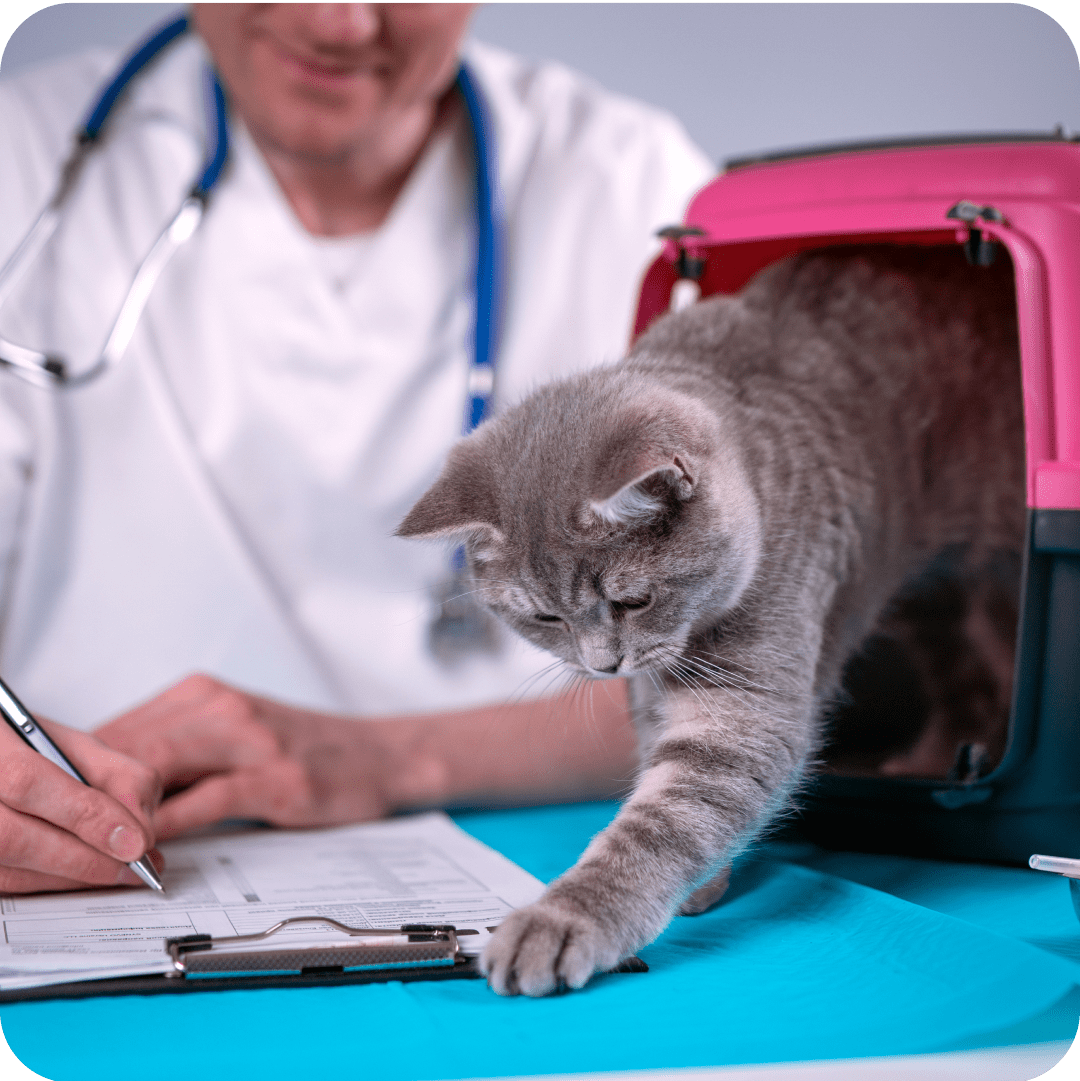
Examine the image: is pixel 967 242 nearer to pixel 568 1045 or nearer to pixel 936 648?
pixel 936 648

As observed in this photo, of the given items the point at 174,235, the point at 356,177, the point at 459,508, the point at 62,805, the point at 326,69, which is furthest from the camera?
the point at 356,177

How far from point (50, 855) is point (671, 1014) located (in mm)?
450

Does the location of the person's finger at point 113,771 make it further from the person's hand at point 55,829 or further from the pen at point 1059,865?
the pen at point 1059,865

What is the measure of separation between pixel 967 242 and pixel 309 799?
0.76 metres

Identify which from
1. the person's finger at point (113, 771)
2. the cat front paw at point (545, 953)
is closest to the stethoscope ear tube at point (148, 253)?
the person's finger at point (113, 771)

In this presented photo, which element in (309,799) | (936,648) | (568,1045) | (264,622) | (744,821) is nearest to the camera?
(568,1045)

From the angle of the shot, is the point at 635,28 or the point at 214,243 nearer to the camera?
the point at 635,28

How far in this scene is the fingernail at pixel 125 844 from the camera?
0.73 meters

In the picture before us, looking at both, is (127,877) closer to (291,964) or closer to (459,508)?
(291,964)

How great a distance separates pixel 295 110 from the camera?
1.21m

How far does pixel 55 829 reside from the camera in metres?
0.75

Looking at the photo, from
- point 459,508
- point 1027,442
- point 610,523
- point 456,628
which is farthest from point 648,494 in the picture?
point 456,628

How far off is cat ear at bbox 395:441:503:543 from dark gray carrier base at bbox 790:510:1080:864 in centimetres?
35

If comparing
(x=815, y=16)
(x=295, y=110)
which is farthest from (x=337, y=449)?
(x=815, y=16)
